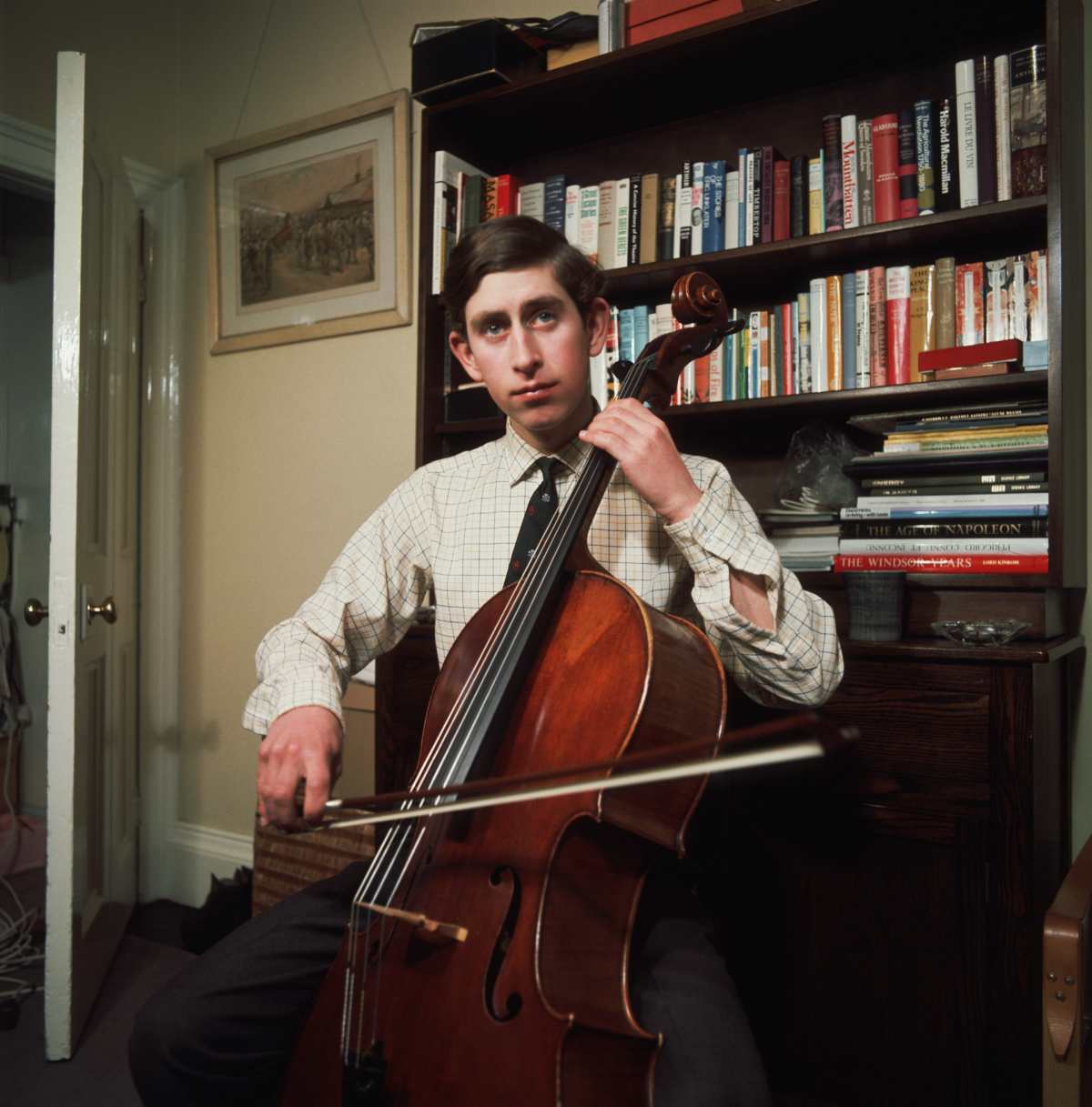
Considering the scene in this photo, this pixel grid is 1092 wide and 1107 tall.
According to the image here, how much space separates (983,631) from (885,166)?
2.56 ft

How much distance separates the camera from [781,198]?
5.24ft

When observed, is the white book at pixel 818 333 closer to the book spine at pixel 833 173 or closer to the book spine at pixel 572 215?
the book spine at pixel 833 173

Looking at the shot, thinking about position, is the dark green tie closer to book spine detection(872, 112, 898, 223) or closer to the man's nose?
the man's nose

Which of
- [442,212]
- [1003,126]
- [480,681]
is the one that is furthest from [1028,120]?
[480,681]

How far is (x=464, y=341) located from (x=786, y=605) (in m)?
0.60

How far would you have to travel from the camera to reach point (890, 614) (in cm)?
134

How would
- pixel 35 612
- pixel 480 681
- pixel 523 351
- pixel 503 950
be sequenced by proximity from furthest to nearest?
1. pixel 35 612
2. pixel 523 351
3. pixel 480 681
4. pixel 503 950

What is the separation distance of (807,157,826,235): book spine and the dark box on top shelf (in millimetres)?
595

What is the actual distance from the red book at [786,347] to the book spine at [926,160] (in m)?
0.23

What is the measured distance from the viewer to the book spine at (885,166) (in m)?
1.49

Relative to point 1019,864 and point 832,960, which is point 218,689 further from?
point 1019,864

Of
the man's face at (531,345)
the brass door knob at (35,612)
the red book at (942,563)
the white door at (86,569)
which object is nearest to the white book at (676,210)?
the man's face at (531,345)

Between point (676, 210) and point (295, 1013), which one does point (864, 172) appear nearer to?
point (676, 210)

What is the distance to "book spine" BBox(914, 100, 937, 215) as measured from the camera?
146 centimetres
